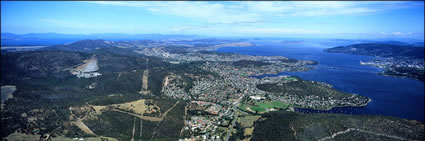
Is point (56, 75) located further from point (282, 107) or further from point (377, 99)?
point (377, 99)

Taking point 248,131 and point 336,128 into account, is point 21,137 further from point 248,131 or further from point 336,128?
point 336,128

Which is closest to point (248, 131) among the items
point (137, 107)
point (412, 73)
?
point (137, 107)

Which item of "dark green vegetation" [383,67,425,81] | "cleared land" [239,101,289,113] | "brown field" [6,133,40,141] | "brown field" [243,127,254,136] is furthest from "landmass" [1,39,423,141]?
"dark green vegetation" [383,67,425,81]

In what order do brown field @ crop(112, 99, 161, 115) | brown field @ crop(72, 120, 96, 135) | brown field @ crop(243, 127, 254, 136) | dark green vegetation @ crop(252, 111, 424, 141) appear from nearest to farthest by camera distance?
dark green vegetation @ crop(252, 111, 424, 141) < brown field @ crop(72, 120, 96, 135) < brown field @ crop(243, 127, 254, 136) < brown field @ crop(112, 99, 161, 115)

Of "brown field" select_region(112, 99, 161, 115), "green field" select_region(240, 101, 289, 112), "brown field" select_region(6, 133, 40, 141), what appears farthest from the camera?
"green field" select_region(240, 101, 289, 112)

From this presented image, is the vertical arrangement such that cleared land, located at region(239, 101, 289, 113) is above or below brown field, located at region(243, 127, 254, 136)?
above

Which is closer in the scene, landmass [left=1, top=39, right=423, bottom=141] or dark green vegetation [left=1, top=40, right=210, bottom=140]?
landmass [left=1, top=39, right=423, bottom=141]

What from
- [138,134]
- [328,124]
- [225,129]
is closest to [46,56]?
[138,134]

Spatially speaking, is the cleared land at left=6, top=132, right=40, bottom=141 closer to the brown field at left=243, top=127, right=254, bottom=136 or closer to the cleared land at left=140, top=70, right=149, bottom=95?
the cleared land at left=140, top=70, right=149, bottom=95
